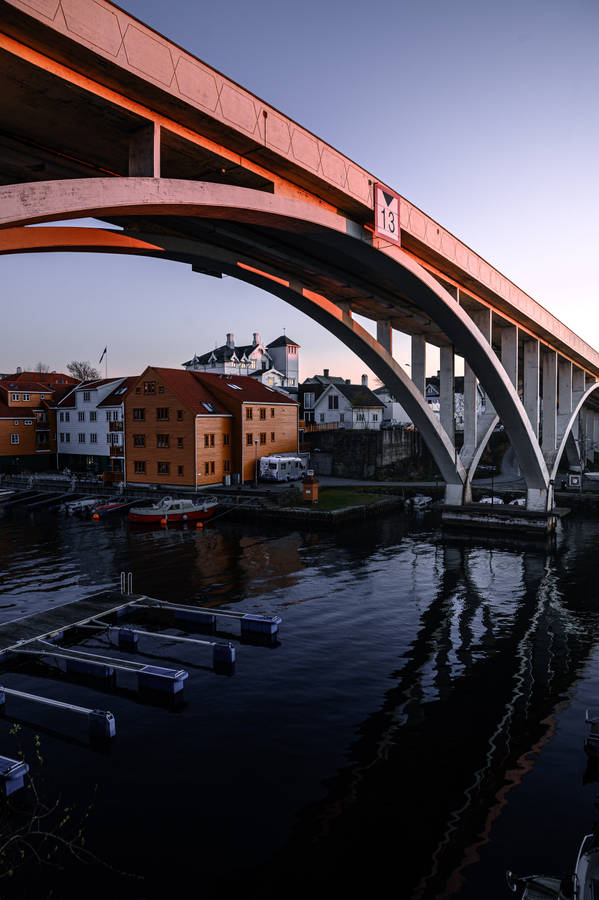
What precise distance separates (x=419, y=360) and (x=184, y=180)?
81.3 feet

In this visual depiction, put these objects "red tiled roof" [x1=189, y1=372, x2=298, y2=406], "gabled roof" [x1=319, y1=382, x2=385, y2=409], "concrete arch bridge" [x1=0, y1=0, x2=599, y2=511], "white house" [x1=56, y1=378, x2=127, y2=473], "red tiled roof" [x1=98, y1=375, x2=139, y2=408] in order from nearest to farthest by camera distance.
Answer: "concrete arch bridge" [x1=0, y1=0, x2=599, y2=511], "red tiled roof" [x1=189, y1=372, x2=298, y2=406], "red tiled roof" [x1=98, y1=375, x2=139, y2=408], "white house" [x1=56, y1=378, x2=127, y2=473], "gabled roof" [x1=319, y1=382, x2=385, y2=409]

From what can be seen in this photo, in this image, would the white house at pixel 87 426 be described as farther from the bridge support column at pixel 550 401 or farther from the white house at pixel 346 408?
the bridge support column at pixel 550 401

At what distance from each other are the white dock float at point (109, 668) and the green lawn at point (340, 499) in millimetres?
27763

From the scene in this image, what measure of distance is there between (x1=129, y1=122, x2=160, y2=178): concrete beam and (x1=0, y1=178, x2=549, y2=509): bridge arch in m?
0.65

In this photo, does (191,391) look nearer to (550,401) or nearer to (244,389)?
(244,389)

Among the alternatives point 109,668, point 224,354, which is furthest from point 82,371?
point 109,668

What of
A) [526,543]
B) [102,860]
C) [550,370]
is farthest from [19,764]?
[550,370]

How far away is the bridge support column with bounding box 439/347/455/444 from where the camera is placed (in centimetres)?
3409

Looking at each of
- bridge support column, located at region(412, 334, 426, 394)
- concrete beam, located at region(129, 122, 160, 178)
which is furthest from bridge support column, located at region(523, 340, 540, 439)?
concrete beam, located at region(129, 122, 160, 178)

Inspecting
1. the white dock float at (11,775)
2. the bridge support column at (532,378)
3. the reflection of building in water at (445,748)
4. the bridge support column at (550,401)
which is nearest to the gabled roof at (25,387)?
the bridge support column at (532,378)

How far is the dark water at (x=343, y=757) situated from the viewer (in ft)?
28.7

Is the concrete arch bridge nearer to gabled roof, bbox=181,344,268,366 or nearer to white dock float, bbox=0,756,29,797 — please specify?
white dock float, bbox=0,756,29,797

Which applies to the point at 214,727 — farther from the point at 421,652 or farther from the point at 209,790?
the point at 421,652

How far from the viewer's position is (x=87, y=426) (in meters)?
58.7
